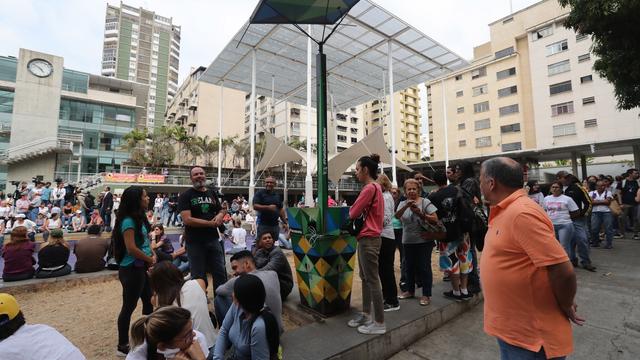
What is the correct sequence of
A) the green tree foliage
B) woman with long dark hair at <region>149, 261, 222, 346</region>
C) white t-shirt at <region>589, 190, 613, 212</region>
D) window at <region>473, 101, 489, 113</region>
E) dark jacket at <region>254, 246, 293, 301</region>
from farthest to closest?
window at <region>473, 101, 489, 113</region> → white t-shirt at <region>589, 190, 613, 212</region> → the green tree foliage → dark jacket at <region>254, 246, 293, 301</region> → woman with long dark hair at <region>149, 261, 222, 346</region>

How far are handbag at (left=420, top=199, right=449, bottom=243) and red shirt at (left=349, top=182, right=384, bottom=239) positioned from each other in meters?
0.91

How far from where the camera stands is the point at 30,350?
63.0 inches

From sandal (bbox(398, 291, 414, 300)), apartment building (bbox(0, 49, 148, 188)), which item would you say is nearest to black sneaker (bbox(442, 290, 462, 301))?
sandal (bbox(398, 291, 414, 300))

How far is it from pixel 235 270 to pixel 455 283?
2651 millimetres

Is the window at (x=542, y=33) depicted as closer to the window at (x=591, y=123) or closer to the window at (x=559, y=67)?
the window at (x=559, y=67)

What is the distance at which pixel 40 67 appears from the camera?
31969 millimetres

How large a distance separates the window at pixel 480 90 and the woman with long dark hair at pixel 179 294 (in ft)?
133

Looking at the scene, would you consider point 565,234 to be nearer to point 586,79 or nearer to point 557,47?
point 586,79

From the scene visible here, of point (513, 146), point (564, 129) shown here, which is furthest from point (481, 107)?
point (564, 129)

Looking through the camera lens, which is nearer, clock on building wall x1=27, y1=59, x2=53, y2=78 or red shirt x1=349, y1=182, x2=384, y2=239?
red shirt x1=349, y1=182, x2=384, y2=239

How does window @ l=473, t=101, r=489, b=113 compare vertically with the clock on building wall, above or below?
below

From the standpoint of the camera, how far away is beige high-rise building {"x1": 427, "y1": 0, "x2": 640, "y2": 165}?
89.4ft

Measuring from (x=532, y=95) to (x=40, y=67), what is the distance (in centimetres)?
5107

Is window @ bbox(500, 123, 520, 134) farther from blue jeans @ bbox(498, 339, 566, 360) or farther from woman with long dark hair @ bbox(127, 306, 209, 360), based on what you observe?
woman with long dark hair @ bbox(127, 306, 209, 360)
